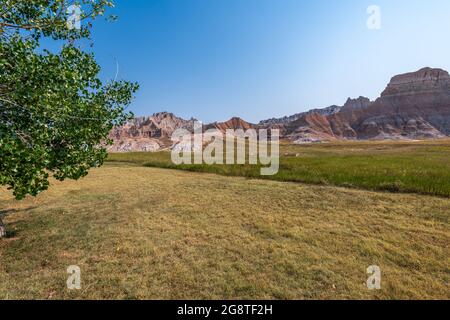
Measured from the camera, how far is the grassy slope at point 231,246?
6.60 meters

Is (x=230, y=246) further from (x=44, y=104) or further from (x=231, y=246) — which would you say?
(x=44, y=104)

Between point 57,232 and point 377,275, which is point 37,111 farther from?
point 377,275

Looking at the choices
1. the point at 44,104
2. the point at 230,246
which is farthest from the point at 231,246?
the point at 44,104

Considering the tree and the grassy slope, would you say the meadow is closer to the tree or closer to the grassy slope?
the grassy slope

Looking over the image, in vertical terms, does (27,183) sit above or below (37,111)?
below

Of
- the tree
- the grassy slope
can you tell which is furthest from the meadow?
the tree

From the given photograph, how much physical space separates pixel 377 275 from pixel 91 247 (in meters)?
10.2

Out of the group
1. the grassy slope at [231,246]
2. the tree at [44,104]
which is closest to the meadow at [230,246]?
the grassy slope at [231,246]

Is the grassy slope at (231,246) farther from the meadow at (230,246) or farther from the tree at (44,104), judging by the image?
the tree at (44,104)

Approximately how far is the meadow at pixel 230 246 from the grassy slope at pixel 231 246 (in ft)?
0.13

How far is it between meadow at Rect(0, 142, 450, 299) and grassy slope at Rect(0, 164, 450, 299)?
0.04m

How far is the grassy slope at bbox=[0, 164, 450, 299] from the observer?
6.60 meters
